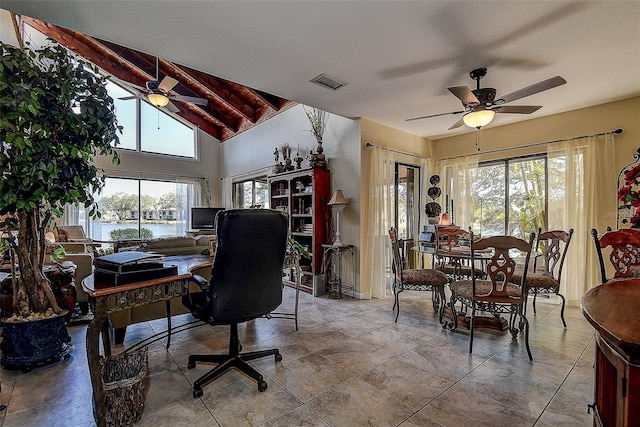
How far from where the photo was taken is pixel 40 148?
1916 millimetres

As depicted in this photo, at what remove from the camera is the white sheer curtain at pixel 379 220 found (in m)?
4.34

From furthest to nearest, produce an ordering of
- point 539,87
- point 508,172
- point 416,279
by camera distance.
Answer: point 508,172, point 416,279, point 539,87

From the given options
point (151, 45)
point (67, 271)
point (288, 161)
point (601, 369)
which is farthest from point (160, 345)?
point (288, 161)

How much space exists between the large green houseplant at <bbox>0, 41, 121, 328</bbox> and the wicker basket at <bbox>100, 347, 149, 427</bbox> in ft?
3.11

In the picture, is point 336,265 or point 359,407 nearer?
point 359,407

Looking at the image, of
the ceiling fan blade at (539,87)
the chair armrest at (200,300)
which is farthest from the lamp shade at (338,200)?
the chair armrest at (200,300)

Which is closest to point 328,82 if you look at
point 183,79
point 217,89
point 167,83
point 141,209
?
point 167,83

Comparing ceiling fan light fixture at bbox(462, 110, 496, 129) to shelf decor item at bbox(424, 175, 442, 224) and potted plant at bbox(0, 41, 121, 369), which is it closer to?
shelf decor item at bbox(424, 175, 442, 224)

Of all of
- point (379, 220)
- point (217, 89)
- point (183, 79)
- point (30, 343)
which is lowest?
point (30, 343)

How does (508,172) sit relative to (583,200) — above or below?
above

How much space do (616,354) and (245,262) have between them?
173 centimetres

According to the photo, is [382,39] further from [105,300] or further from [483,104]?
[105,300]

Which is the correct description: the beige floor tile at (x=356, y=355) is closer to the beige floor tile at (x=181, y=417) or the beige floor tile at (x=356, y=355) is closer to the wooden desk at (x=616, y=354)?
the beige floor tile at (x=181, y=417)

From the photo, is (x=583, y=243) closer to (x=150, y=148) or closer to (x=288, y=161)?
(x=288, y=161)
